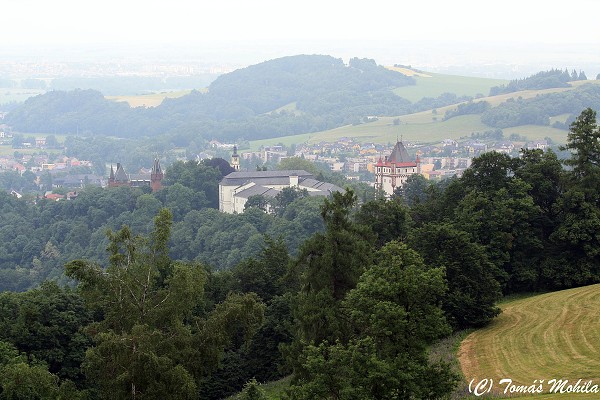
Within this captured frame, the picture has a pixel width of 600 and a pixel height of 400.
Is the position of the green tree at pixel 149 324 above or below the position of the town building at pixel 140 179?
above

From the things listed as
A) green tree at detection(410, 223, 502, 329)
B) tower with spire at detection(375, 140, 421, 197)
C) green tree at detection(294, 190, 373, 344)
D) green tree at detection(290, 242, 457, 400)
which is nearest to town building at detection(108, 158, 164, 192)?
tower with spire at detection(375, 140, 421, 197)

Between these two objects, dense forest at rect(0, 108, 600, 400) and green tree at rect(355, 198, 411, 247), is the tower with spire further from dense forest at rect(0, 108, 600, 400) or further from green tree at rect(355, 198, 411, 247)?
green tree at rect(355, 198, 411, 247)

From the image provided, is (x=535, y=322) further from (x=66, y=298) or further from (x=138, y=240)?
(x=66, y=298)

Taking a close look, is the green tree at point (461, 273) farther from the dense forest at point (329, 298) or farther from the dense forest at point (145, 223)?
the dense forest at point (145, 223)

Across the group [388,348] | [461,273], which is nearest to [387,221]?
[461,273]

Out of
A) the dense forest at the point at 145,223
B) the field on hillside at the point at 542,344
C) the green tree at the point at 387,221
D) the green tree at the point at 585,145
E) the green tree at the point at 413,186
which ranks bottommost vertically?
the dense forest at the point at 145,223

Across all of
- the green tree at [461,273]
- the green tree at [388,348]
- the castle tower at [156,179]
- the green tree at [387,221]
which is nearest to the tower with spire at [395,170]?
the castle tower at [156,179]

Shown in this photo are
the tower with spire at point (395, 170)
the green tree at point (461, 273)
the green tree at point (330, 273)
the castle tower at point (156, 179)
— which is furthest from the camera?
the castle tower at point (156, 179)
